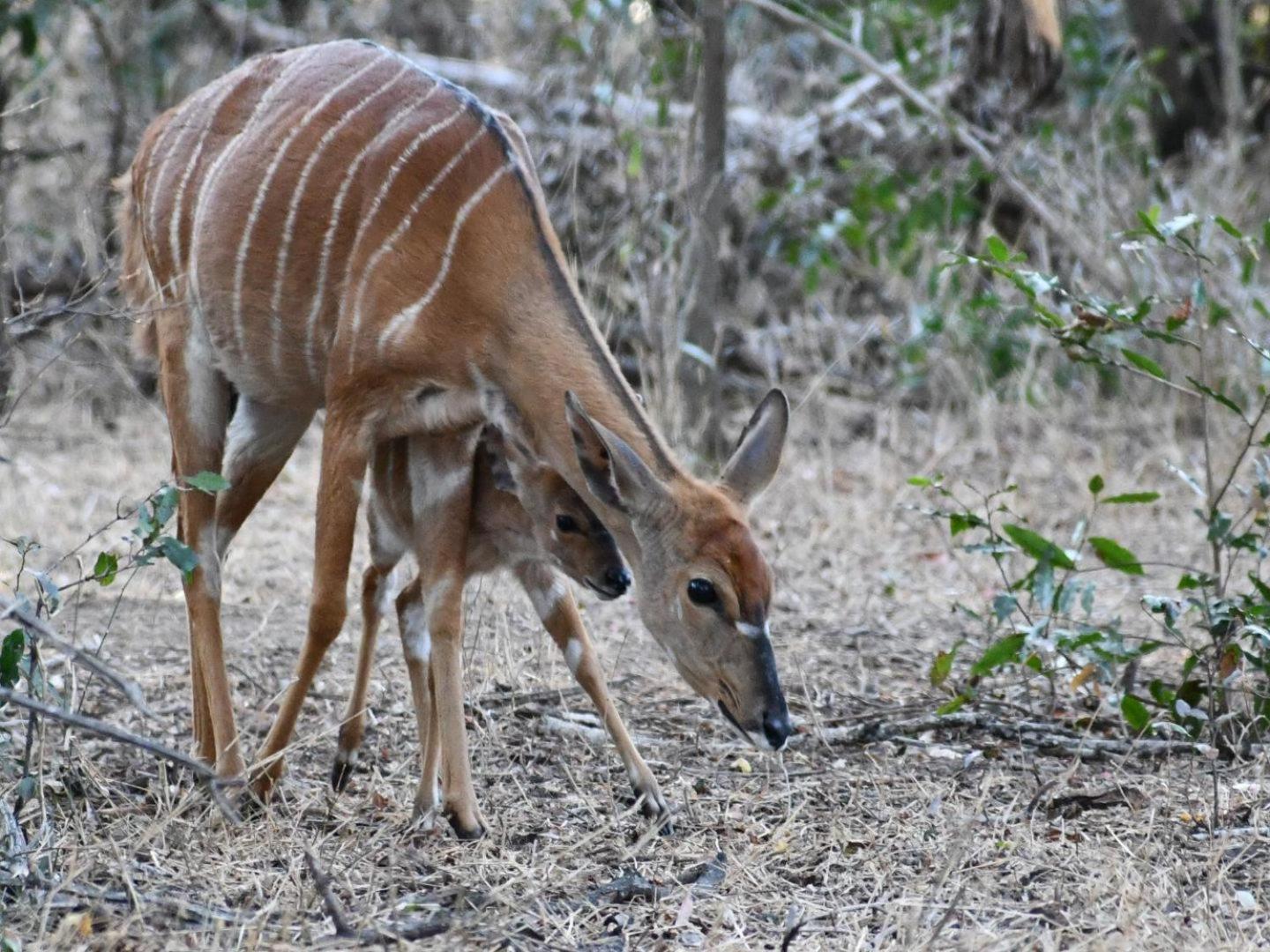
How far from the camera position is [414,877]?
155 inches

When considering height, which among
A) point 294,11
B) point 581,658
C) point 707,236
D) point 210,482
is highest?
point 210,482

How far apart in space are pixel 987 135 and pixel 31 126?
19.4ft

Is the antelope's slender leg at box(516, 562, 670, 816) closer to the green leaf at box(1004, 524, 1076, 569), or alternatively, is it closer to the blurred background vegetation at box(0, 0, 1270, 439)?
the green leaf at box(1004, 524, 1076, 569)

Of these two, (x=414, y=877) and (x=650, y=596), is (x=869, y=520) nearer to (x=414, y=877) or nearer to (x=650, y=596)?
(x=650, y=596)

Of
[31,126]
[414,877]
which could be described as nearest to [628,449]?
[414,877]

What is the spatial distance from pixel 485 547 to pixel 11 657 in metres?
1.44

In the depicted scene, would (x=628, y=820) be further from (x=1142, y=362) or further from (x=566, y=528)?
(x=1142, y=362)

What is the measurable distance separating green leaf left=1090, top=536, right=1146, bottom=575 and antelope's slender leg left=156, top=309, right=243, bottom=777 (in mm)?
2398

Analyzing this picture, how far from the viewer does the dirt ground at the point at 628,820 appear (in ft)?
11.8

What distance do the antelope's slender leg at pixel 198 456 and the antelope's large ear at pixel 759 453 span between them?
1546mm

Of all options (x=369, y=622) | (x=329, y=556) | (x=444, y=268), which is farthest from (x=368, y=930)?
(x=444, y=268)

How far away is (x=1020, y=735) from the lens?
483 centimetres

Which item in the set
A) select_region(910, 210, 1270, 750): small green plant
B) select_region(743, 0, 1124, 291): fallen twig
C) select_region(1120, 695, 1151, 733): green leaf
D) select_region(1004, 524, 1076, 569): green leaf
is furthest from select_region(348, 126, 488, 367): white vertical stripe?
select_region(743, 0, 1124, 291): fallen twig

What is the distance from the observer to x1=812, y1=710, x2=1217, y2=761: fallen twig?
4.73 metres
